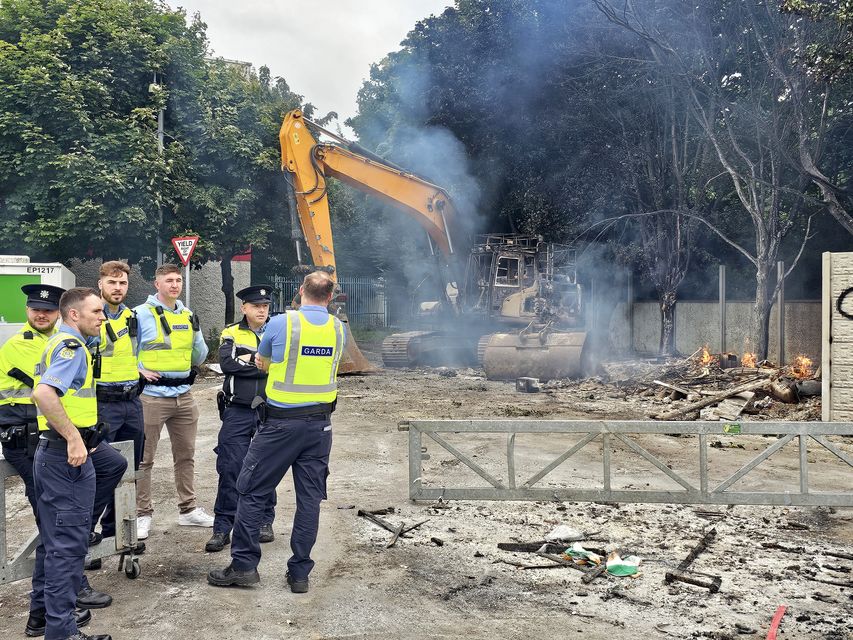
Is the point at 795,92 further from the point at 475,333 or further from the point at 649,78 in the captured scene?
the point at 475,333

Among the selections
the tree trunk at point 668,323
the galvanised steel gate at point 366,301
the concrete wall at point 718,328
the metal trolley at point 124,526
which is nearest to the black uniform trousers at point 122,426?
A: the metal trolley at point 124,526

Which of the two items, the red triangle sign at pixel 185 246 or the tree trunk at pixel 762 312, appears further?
the tree trunk at pixel 762 312

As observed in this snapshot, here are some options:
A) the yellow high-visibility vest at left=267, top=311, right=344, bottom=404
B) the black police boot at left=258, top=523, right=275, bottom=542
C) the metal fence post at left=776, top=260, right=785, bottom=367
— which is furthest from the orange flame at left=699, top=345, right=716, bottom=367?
the yellow high-visibility vest at left=267, top=311, right=344, bottom=404

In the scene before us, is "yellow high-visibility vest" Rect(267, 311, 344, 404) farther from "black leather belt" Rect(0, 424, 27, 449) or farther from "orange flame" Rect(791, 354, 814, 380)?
"orange flame" Rect(791, 354, 814, 380)

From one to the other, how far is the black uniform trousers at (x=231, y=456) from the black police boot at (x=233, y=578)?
0.78 meters

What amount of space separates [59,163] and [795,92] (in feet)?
50.6

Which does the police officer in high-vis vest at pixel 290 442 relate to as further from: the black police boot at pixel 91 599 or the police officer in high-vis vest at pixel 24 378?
the police officer in high-vis vest at pixel 24 378

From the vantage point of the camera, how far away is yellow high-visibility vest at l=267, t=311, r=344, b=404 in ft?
16.0

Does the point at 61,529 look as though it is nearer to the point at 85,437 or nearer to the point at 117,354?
the point at 85,437

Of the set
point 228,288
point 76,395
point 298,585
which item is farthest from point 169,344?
point 228,288

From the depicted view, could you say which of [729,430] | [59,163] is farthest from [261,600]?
[59,163]

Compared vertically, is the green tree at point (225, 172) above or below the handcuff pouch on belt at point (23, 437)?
above

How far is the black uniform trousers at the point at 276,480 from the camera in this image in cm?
487

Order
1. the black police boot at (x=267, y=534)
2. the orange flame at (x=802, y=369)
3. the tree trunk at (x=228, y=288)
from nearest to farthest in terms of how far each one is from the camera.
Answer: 1. the black police boot at (x=267, y=534)
2. the orange flame at (x=802, y=369)
3. the tree trunk at (x=228, y=288)
